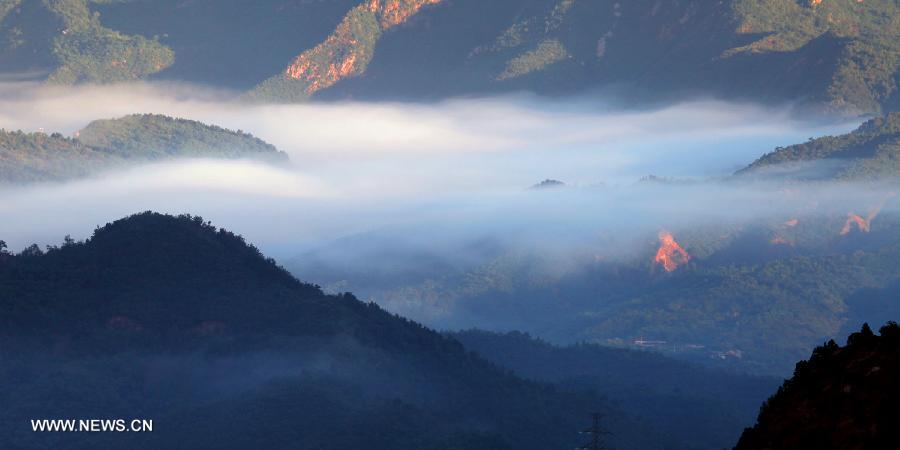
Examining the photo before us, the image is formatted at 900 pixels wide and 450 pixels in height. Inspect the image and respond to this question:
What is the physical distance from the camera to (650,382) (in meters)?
146

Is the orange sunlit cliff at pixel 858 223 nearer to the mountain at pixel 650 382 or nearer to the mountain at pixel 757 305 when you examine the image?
the mountain at pixel 757 305

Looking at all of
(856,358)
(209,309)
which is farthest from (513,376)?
(856,358)

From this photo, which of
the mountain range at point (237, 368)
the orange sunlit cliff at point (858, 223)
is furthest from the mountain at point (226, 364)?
the orange sunlit cliff at point (858, 223)

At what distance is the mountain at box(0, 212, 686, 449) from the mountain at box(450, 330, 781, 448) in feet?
14.4

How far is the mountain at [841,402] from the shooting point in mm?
49969

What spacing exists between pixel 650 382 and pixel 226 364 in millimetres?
32215

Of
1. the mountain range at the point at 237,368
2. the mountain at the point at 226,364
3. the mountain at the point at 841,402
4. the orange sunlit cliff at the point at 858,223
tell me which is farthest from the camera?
the orange sunlit cliff at the point at 858,223

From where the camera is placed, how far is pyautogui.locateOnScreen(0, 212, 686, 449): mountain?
365 ft

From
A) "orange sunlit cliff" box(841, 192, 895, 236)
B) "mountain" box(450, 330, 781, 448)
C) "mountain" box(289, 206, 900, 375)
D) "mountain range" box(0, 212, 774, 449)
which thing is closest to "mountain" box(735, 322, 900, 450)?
"mountain range" box(0, 212, 774, 449)

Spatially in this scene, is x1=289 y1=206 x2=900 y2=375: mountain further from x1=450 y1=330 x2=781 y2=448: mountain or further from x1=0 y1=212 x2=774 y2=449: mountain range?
x1=0 y1=212 x2=774 y2=449: mountain range

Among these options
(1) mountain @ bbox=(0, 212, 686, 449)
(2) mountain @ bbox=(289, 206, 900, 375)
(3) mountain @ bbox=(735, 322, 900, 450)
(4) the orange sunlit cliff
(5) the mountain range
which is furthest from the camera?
(4) the orange sunlit cliff

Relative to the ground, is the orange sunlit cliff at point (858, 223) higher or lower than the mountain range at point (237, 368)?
higher

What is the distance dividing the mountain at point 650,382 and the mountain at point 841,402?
64893mm

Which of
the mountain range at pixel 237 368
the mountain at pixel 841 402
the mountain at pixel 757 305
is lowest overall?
the mountain at pixel 841 402
